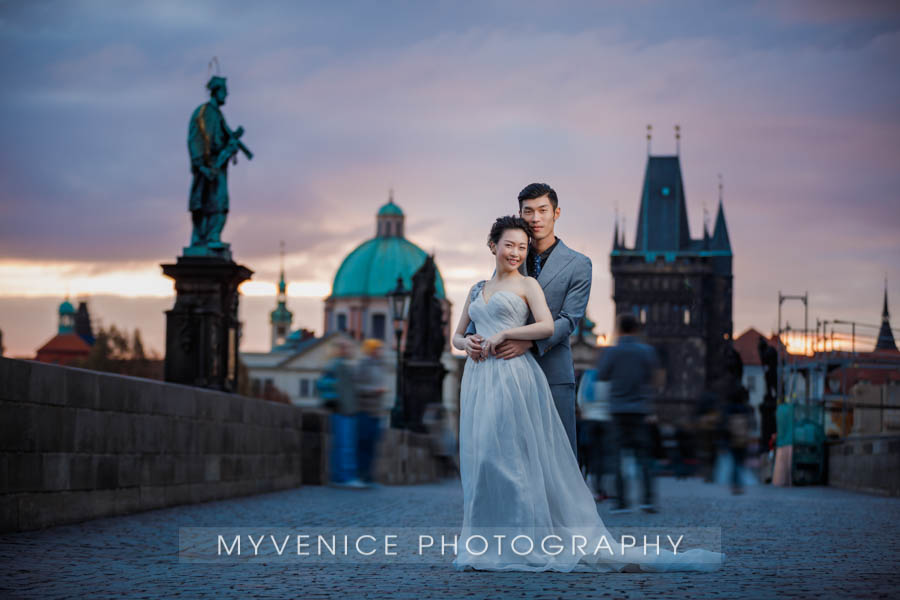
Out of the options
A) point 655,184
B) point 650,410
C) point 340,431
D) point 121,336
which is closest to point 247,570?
point 650,410

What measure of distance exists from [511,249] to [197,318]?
12226mm

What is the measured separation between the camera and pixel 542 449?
711cm

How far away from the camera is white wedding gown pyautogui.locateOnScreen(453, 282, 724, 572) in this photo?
692 centimetres

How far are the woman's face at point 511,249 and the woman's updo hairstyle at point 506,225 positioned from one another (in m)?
0.02

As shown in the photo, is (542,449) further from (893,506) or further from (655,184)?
(655,184)

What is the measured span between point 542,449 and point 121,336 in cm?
10149

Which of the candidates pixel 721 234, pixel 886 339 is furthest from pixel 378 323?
pixel 886 339

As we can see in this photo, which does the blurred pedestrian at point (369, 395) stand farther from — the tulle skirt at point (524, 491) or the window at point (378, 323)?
the window at point (378, 323)

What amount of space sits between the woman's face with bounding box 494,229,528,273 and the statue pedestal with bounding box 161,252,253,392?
39.4 ft

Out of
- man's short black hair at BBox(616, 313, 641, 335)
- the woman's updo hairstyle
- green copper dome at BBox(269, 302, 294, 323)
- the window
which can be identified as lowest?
man's short black hair at BBox(616, 313, 641, 335)

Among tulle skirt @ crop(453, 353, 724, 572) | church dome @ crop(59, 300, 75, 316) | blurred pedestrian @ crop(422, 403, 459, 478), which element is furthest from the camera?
church dome @ crop(59, 300, 75, 316)

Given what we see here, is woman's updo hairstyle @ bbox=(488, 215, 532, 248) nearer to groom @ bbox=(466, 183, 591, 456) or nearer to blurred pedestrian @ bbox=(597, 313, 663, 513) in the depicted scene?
groom @ bbox=(466, 183, 591, 456)

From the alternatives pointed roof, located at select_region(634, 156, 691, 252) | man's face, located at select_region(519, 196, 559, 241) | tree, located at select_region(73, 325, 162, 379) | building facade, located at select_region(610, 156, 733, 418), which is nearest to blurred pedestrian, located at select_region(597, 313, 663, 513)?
man's face, located at select_region(519, 196, 559, 241)

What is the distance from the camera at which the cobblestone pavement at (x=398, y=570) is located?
6160 millimetres
